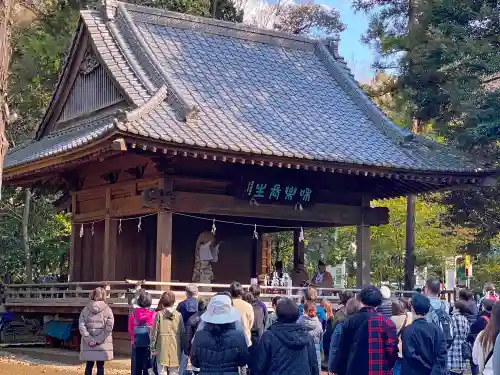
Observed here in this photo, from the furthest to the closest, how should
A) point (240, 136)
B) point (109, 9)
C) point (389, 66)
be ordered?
point (389, 66), point (109, 9), point (240, 136)

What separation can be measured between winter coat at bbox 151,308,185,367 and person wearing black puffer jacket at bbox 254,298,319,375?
332 cm

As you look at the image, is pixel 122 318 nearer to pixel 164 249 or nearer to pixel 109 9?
pixel 164 249

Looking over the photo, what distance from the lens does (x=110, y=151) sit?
14.6 meters

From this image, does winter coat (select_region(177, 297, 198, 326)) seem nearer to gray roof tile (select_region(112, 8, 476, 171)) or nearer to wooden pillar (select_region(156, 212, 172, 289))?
gray roof tile (select_region(112, 8, 476, 171))

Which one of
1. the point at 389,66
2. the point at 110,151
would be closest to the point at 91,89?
the point at 110,151

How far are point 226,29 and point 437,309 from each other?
560 inches

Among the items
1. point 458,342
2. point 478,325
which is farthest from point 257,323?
point 478,325

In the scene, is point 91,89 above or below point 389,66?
below

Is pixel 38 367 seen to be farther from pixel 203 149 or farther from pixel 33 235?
pixel 33 235

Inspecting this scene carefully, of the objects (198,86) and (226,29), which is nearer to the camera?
(198,86)

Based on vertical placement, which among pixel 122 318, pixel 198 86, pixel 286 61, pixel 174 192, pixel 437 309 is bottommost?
pixel 122 318

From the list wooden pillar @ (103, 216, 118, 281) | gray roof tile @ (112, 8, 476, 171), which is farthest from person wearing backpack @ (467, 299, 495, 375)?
wooden pillar @ (103, 216, 118, 281)

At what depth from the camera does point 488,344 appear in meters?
6.29

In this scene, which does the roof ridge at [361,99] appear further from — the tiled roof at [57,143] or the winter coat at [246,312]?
the winter coat at [246,312]
